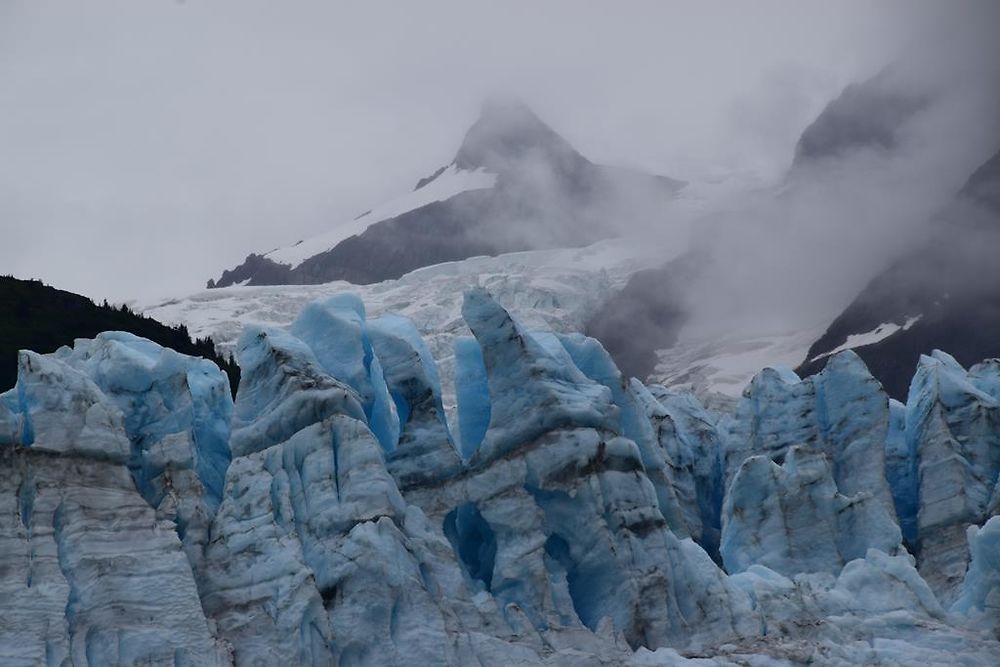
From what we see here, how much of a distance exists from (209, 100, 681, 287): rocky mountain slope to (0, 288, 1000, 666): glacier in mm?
133267

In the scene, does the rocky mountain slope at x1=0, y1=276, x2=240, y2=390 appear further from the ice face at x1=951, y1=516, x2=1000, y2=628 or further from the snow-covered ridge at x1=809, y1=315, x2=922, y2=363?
the snow-covered ridge at x1=809, y1=315, x2=922, y2=363

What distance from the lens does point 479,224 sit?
180875mm

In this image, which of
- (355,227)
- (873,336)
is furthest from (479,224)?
(873,336)

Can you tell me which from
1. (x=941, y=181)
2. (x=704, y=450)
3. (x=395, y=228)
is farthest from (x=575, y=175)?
(x=704, y=450)

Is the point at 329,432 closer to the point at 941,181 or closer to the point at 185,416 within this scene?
the point at 185,416

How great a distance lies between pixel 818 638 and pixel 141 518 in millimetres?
14884

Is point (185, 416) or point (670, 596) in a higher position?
point (185, 416)

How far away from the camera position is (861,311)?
13362 cm

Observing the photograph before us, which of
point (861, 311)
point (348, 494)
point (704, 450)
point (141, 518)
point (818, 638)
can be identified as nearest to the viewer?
point (141, 518)

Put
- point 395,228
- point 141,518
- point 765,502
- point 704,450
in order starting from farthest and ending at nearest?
point 395,228, point 704,450, point 765,502, point 141,518

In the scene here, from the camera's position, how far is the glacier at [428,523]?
2705cm

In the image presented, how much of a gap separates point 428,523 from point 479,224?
494 feet

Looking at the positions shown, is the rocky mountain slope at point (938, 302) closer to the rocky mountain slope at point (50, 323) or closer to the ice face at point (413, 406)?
the rocky mountain slope at point (50, 323)

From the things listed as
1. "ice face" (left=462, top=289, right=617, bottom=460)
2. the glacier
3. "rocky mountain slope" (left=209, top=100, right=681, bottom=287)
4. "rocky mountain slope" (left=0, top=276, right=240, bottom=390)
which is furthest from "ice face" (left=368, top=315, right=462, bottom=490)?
"rocky mountain slope" (left=209, top=100, right=681, bottom=287)
